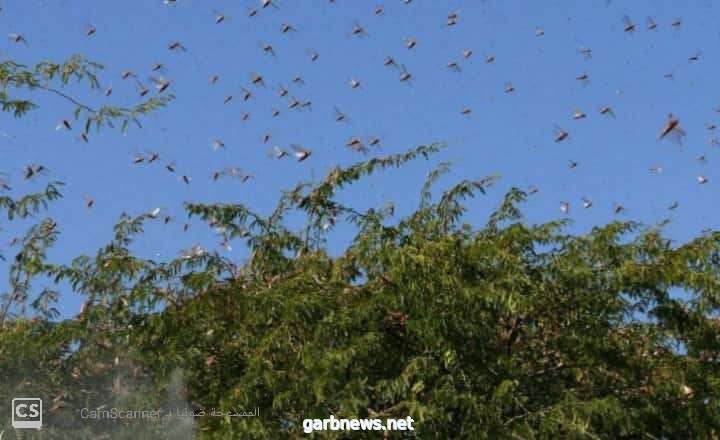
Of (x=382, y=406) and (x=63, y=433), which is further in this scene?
(x=63, y=433)

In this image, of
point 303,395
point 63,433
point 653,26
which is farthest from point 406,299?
point 653,26

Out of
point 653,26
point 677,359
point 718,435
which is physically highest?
point 653,26

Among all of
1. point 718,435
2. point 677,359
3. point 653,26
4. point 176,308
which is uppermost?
point 653,26

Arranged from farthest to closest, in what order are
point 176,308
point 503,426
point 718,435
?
point 176,308 → point 718,435 → point 503,426

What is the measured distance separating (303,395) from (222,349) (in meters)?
1.45

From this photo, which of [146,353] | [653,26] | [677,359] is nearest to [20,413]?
[146,353]

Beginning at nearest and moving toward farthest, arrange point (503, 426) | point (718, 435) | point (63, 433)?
point (503, 426), point (718, 435), point (63, 433)

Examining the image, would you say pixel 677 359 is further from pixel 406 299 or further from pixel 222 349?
pixel 222 349

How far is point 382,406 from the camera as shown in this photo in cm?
1124

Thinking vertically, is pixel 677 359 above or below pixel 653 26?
below

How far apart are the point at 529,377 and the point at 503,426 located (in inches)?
45.8

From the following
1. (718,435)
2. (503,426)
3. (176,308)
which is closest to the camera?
(503,426)

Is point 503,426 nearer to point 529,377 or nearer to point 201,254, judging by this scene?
point 529,377

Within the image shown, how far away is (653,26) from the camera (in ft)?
50.8
